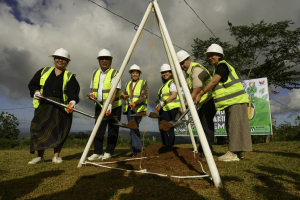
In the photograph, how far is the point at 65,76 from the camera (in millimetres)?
3826

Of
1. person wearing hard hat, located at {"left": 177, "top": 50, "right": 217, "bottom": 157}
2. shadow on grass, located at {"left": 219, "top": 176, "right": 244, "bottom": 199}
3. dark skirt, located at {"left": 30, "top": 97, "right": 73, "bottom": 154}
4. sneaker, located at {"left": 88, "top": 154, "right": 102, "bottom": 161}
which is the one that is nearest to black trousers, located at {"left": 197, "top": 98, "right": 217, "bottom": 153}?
person wearing hard hat, located at {"left": 177, "top": 50, "right": 217, "bottom": 157}

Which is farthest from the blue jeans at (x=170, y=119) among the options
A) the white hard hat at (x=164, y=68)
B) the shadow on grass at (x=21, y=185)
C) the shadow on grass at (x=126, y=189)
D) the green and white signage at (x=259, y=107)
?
the green and white signage at (x=259, y=107)

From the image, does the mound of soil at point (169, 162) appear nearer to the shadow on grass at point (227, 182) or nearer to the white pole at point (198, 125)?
the shadow on grass at point (227, 182)

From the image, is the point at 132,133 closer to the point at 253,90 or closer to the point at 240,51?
the point at 253,90

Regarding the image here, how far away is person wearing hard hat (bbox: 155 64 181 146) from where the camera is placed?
4.60 meters

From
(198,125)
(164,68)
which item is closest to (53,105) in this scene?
(164,68)

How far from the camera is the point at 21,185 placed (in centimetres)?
213

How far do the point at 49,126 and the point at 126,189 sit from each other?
241 centimetres

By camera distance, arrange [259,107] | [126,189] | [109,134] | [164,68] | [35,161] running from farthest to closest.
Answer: [259,107]
[164,68]
[109,134]
[35,161]
[126,189]

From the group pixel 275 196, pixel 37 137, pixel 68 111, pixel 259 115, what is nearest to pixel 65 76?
pixel 68 111

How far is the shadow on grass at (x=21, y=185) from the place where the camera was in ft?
6.07

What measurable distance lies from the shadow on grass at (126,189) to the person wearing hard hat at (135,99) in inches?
74.1

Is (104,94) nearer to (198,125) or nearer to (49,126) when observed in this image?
(49,126)

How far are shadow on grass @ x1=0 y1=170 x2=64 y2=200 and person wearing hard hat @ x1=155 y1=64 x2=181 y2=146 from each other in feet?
8.74
